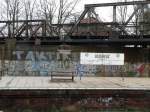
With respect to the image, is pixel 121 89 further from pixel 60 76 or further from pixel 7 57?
pixel 7 57

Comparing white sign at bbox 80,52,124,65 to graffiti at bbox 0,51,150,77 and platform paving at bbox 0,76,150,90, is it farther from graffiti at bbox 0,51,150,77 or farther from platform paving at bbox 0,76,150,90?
graffiti at bbox 0,51,150,77

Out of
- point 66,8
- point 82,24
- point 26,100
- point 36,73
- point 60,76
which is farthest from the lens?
point 66,8

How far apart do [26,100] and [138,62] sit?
63.5ft

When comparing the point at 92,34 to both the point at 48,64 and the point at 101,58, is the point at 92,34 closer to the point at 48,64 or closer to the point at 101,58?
the point at 48,64

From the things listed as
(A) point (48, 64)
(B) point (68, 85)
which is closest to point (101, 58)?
(B) point (68, 85)

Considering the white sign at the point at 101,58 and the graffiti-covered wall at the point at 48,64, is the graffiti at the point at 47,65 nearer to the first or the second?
the graffiti-covered wall at the point at 48,64

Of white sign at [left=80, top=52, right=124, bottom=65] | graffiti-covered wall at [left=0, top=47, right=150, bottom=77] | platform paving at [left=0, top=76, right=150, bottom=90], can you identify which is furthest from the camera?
graffiti-covered wall at [left=0, top=47, right=150, bottom=77]

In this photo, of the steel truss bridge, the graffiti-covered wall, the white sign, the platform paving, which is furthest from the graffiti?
the platform paving

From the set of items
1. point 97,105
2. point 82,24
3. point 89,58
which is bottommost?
point 97,105

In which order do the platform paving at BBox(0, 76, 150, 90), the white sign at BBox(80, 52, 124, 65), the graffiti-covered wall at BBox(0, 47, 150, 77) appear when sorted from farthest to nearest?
the graffiti-covered wall at BBox(0, 47, 150, 77)
the white sign at BBox(80, 52, 124, 65)
the platform paving at BBox(0, 76, 150, 90)

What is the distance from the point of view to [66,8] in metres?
60.5

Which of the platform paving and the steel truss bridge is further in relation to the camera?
the steel truss bridge

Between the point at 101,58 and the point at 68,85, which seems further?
the point at 101,58

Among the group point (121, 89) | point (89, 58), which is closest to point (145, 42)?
point (89, 58)
